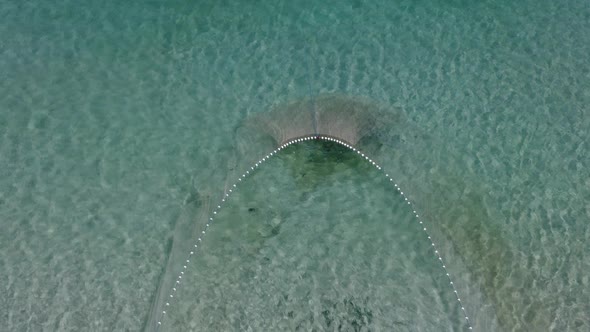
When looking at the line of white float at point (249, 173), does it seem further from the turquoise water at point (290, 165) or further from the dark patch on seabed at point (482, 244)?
the dark patch on seabed at point (482, 244)

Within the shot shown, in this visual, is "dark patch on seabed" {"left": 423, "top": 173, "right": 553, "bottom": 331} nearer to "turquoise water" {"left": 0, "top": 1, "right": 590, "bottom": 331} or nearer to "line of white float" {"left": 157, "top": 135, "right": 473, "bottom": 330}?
"turquoise water" {"left": 0, "top": 1, "right": 590, "bottom": 331}

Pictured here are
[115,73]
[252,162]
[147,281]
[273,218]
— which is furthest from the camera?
[115,73]

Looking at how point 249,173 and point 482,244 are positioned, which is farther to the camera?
point 249,173

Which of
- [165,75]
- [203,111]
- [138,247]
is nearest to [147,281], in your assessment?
[138,247]

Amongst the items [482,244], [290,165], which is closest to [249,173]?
[290,165]

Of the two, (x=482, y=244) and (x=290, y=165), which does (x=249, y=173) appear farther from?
(x=482, y=244)

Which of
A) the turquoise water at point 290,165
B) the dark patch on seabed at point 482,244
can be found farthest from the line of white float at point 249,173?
the dark patch on seabed at point 482,244

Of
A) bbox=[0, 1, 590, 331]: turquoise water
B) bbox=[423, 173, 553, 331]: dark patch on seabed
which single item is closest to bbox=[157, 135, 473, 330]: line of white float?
bbox=[0, 1, 590, 331]: turquoise water

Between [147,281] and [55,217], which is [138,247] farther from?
[55,217]
